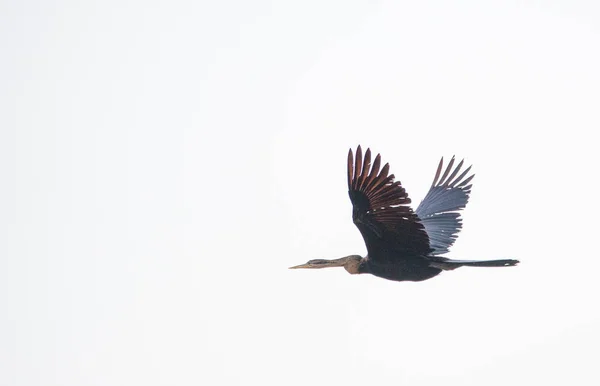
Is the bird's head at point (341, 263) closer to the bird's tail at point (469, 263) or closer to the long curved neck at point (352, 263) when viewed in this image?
the long curved neck at point (352, 263)

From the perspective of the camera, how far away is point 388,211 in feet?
57.9

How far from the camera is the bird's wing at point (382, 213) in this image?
1706 cm

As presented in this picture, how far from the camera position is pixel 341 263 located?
19.6 metres

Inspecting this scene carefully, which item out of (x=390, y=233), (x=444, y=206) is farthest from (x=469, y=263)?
(x=444, y=206)

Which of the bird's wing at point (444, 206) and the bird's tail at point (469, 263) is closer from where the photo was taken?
the bird's tail at point (469, 263)

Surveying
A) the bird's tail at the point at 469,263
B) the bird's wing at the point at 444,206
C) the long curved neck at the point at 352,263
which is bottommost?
the bird's tail at the point at 469,263

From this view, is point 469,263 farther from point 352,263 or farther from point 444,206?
point 444,206

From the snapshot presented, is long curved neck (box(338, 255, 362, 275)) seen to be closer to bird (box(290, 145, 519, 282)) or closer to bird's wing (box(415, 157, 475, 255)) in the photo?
bird (box(290, 145, 519, 282))

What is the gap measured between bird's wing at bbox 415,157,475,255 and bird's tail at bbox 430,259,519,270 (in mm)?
1751

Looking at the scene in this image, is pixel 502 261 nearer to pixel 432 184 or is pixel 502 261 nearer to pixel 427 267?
pixel 427 267

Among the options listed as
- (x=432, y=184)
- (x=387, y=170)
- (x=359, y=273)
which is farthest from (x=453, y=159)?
(x=387, y=170)

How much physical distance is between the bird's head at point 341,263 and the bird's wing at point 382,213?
49 centimetres

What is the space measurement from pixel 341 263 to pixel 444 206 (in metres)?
3.73

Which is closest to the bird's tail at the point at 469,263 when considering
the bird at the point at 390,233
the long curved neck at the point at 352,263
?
the bird at the point at 390,233
